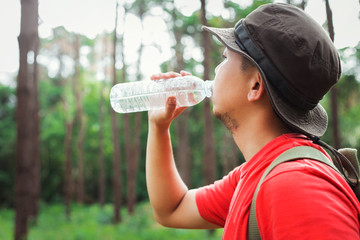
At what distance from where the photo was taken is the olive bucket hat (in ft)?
4.52

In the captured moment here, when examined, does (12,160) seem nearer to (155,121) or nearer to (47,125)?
(47,125)

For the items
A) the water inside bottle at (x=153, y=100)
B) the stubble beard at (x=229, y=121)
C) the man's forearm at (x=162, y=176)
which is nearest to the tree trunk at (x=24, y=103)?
the water inside bottle at (x=153, y=100)

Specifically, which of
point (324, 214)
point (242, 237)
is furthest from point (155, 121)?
point (324, 214)

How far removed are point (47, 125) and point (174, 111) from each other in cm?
3182

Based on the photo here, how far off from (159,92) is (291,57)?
1179mm

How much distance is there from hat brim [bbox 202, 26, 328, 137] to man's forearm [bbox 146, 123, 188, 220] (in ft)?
2.12

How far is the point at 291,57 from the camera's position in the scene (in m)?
1.38

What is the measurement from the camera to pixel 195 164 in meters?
35.5

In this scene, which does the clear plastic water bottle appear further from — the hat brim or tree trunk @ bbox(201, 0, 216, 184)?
tree trunk @ bbox(201, 0, 216, 184)

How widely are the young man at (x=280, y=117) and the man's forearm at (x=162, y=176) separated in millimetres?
200

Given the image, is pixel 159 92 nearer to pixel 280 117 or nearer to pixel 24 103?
pixel 280 117

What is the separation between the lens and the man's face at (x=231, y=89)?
1591 mm

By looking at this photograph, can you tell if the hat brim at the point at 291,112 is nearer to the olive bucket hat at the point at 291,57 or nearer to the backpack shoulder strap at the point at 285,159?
the olive bucket hat at the point at 291,57

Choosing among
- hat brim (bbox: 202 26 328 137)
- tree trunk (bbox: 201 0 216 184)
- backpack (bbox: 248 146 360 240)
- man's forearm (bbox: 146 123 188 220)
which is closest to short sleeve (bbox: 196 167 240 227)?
man's forearm (bbox: 146 123 188 220)
